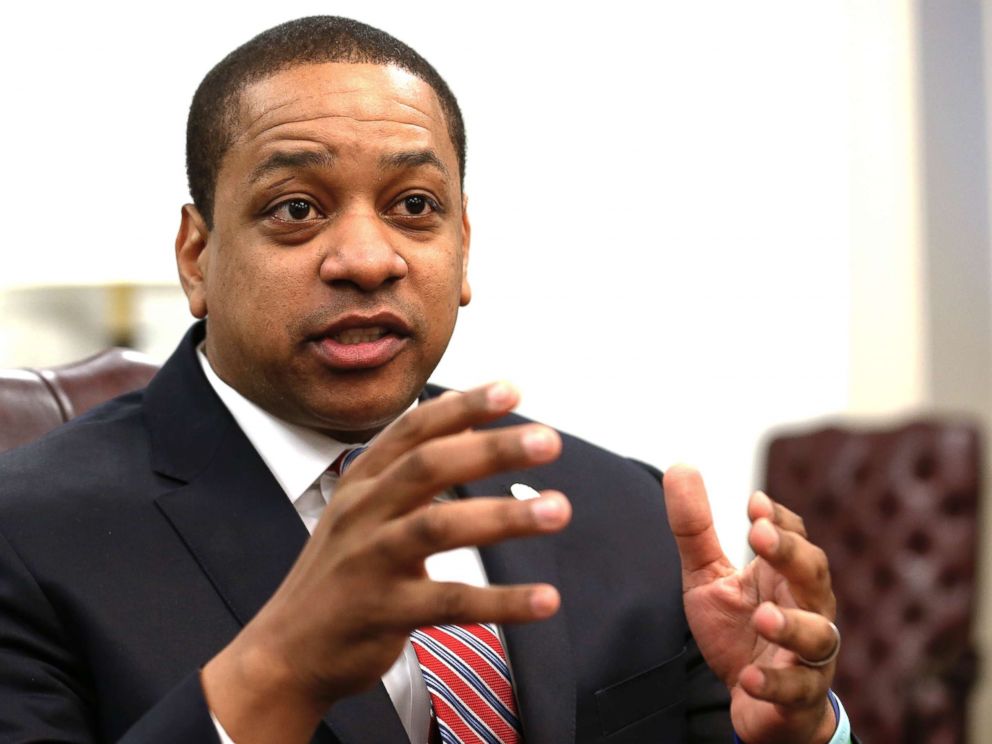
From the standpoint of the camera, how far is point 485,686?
1485 millimetres

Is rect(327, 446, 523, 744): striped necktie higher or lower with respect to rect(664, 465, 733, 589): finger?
lower

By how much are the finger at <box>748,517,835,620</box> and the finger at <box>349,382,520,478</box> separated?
37cm

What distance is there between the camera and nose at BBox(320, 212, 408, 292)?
1.45 metres

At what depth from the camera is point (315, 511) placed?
156cm

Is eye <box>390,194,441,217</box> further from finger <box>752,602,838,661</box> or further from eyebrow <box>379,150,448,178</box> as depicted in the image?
finger <box>752,602,838,661</box>

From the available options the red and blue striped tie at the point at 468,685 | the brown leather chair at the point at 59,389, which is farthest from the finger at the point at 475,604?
the brown leather chair at the point at 59,389

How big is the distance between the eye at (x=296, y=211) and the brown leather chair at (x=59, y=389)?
61 cm

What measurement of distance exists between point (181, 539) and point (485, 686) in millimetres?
382

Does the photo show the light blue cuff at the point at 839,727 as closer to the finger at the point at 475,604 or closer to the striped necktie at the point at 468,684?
the striped necktie at the point at 468,684

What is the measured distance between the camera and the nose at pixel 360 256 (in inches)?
57.0

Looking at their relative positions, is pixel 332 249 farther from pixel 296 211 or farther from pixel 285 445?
pixel 285 445

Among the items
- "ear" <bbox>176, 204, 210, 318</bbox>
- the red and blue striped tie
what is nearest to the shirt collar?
"ear" <bbox>176, 204, 210, 318</bbox>

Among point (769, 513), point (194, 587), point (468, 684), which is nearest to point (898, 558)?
point (468, 684)

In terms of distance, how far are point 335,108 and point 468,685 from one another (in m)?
0.68
